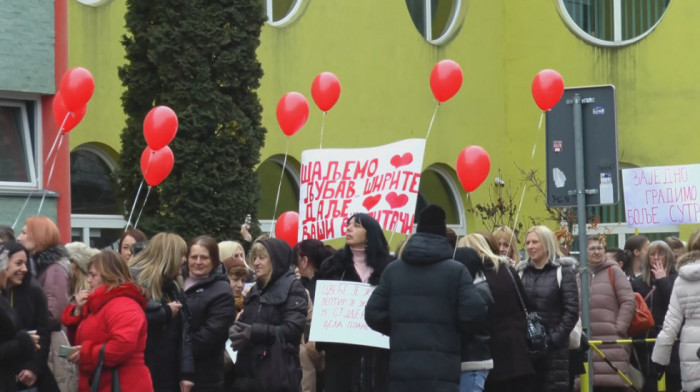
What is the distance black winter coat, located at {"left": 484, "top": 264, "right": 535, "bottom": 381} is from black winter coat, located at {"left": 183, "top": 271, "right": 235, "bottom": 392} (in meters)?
1.91

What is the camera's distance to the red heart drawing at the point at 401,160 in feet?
41.4

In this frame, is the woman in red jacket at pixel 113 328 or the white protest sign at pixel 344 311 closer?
the woman in red jacket at pixel 113 328

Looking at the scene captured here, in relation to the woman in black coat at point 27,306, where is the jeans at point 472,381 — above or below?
below

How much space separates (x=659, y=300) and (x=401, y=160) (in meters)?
2.99

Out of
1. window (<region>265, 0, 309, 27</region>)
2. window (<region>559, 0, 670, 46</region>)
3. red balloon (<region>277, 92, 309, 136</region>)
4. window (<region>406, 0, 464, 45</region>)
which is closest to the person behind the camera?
red balloon (<region>277, 92, 309, 136</region>)

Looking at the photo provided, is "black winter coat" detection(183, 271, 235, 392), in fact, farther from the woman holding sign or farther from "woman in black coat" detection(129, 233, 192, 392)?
the woman holding sign

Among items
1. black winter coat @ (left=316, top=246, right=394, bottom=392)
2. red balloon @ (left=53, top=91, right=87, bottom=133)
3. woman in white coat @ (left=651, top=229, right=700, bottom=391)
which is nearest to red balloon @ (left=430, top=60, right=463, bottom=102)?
red balloon @ (left=53, top=91, right=87, bottom=133)

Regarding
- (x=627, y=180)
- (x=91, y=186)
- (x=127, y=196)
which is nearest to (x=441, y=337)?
(x=127, y=196)

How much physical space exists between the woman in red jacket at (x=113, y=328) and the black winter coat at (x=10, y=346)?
451 mm

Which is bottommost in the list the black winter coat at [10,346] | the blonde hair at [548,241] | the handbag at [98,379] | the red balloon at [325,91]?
the handbag at [98,379]

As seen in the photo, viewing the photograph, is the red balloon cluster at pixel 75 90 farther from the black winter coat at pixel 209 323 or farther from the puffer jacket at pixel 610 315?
the puffer jacket at pixel 610 315

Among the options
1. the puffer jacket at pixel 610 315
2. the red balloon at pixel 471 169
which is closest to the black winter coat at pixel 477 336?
the puffer jacket at pixel 610 315

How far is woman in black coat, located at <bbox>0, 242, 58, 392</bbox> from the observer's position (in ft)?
28.9

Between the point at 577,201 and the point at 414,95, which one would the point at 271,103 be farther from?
the point at 577,201
